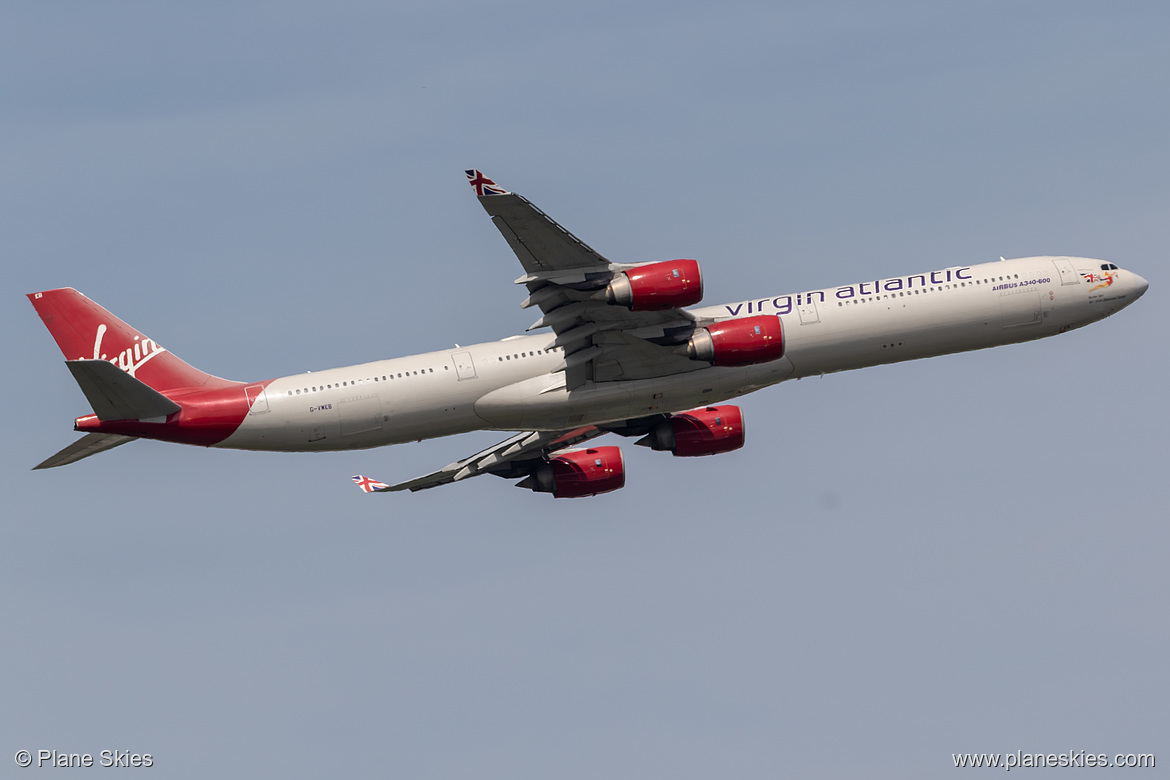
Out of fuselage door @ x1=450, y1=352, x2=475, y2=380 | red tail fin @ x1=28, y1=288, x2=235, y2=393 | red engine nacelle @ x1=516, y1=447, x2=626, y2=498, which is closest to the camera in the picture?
fuselage door @ x1=450, y1=352, x2=475, y2=380

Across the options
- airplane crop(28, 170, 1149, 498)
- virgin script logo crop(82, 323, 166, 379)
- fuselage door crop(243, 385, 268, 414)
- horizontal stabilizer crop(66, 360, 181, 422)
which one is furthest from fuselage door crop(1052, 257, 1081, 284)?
virgin script logo crop(82, 323, 166, 379)

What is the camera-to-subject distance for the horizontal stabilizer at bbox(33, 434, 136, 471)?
59281 mm

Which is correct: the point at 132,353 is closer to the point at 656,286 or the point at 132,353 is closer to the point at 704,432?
the point at 656,286

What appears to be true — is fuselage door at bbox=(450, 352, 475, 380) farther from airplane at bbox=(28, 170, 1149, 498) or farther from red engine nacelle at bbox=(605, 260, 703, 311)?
red engine nacelle at bbox=(605, 260, 703, 311)

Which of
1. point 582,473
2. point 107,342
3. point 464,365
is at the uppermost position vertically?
point 107,342

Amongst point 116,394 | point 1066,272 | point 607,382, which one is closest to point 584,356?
point 607,382

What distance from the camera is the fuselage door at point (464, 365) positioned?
60250 mm

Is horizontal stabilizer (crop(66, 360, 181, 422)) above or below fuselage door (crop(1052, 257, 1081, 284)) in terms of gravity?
below

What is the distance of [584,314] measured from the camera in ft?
192

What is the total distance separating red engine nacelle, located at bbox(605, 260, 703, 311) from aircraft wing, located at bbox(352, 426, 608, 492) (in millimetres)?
15687

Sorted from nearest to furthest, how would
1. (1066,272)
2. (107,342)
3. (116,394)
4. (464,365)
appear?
(116,394)
(464,365)
(107,342)
(1066,272)

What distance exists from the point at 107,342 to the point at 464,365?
50.4 feet

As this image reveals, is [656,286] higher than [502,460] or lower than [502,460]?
higher

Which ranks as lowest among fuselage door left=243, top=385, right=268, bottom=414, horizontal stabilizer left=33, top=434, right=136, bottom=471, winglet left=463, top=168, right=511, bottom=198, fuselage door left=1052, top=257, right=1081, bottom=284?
horizontal stabilizer left=33, top=434, right=136, bottom=471
